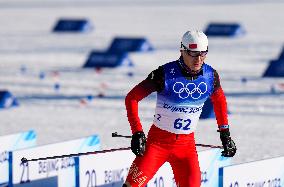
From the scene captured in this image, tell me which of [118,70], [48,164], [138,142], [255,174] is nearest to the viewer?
[138,142]

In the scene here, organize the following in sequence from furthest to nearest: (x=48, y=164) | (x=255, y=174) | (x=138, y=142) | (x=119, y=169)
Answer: (x=48, y=164)
(x=119, y=169)
(x=255, y=174)
(x=138, y=142)

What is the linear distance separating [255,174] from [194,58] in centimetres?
166

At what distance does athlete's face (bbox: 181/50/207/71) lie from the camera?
7.29m

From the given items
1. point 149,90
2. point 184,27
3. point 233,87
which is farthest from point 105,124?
point 184,27

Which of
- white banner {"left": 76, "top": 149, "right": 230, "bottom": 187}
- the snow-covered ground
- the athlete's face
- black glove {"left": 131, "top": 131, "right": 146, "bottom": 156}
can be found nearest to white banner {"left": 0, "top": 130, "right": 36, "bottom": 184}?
white banner {"left": 76, "top": 149, "right": 230, "bottom": 187}

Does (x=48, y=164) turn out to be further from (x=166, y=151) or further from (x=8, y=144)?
(x=166, y=151)

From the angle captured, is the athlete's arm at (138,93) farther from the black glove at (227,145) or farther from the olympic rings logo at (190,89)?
the black glove at (227,145)

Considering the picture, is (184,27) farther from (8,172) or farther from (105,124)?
(8,172)

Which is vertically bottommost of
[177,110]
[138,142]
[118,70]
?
[118,70]

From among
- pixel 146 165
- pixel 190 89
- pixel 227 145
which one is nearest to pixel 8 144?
pixel 146 165

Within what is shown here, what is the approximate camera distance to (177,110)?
7.48m

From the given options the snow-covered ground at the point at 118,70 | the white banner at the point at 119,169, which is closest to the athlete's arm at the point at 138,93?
the white banner at the point at 119,169

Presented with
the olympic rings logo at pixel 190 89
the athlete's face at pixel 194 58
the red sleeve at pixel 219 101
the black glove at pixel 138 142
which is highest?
the athlete's face at pixel 194 58

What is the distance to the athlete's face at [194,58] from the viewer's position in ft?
23.9
